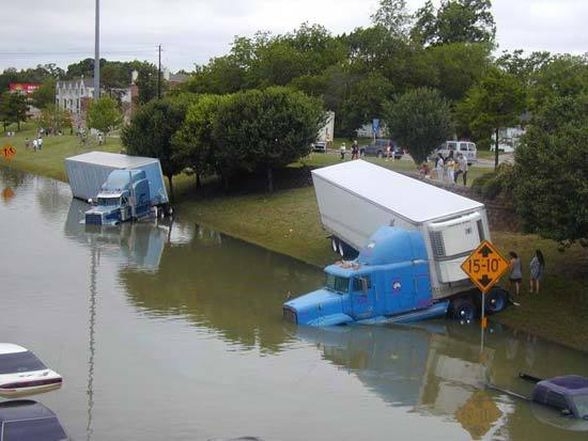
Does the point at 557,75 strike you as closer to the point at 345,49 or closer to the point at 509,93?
the point at 509,93

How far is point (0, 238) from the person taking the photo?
46.5m

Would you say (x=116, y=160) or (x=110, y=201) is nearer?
(x=110, y=201)

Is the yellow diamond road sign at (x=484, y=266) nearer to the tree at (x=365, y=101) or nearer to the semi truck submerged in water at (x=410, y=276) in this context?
the semi truck submerged in water at (x=410, y=276)

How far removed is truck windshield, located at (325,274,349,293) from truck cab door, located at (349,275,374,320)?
22 cm

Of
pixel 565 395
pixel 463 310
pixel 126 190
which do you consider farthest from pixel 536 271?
pixel 126 190

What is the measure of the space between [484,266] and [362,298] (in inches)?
214

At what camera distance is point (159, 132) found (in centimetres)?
6338

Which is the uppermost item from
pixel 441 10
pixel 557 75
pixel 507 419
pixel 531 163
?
pixel 441 10

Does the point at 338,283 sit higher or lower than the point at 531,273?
lower

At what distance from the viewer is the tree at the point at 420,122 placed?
177 feet

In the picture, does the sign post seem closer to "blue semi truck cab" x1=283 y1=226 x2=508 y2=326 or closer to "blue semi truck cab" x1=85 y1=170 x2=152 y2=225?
"blue semi truck cab" x1=283 y1=226 x2=508 y2=326

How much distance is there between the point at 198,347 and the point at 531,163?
1223cm

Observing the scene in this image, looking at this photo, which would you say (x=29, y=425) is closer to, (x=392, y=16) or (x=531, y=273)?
(x=531, y=273)

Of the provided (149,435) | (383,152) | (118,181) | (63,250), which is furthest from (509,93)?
(149,435)
